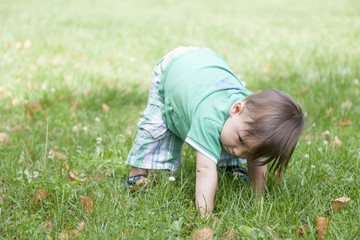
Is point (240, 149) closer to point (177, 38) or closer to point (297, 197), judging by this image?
point (297, 197)

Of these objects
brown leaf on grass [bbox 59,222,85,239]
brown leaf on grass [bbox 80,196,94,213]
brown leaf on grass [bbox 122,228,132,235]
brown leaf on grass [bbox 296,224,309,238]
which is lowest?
brown leaf on grass [bbox 59,222,85,239]

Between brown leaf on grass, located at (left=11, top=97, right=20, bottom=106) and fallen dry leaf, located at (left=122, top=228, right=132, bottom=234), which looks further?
brown leaf on grass, located at (left=11, top=97, right=20, bottom=106)

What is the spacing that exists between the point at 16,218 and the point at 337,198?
5.20ft

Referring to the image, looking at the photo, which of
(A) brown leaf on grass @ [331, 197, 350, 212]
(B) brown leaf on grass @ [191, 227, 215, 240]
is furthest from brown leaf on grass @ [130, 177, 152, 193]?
(A) brown leaf on grass @ [331, 197, 350, 212]

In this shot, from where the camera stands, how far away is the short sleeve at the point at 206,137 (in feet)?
6.33

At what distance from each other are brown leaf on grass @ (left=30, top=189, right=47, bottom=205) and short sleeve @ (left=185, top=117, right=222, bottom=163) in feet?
2.68

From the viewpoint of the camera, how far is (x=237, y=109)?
1966mm

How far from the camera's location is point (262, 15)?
10.0m

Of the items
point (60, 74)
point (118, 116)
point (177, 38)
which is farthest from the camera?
point (177, 38)

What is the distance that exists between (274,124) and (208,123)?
316mm

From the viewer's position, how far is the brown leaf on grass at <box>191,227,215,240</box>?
175 centimetres

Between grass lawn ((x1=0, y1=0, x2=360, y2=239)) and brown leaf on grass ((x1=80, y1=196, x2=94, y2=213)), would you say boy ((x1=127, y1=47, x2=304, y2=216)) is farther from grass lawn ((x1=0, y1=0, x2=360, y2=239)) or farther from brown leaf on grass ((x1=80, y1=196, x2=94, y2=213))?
brown leaf on grass ((x1=80, y1=196, x2=94, y2=213))

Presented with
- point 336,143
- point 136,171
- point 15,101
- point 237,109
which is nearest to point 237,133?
point 237,109

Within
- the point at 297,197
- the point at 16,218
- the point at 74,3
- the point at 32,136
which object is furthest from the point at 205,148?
the point at 74,3
